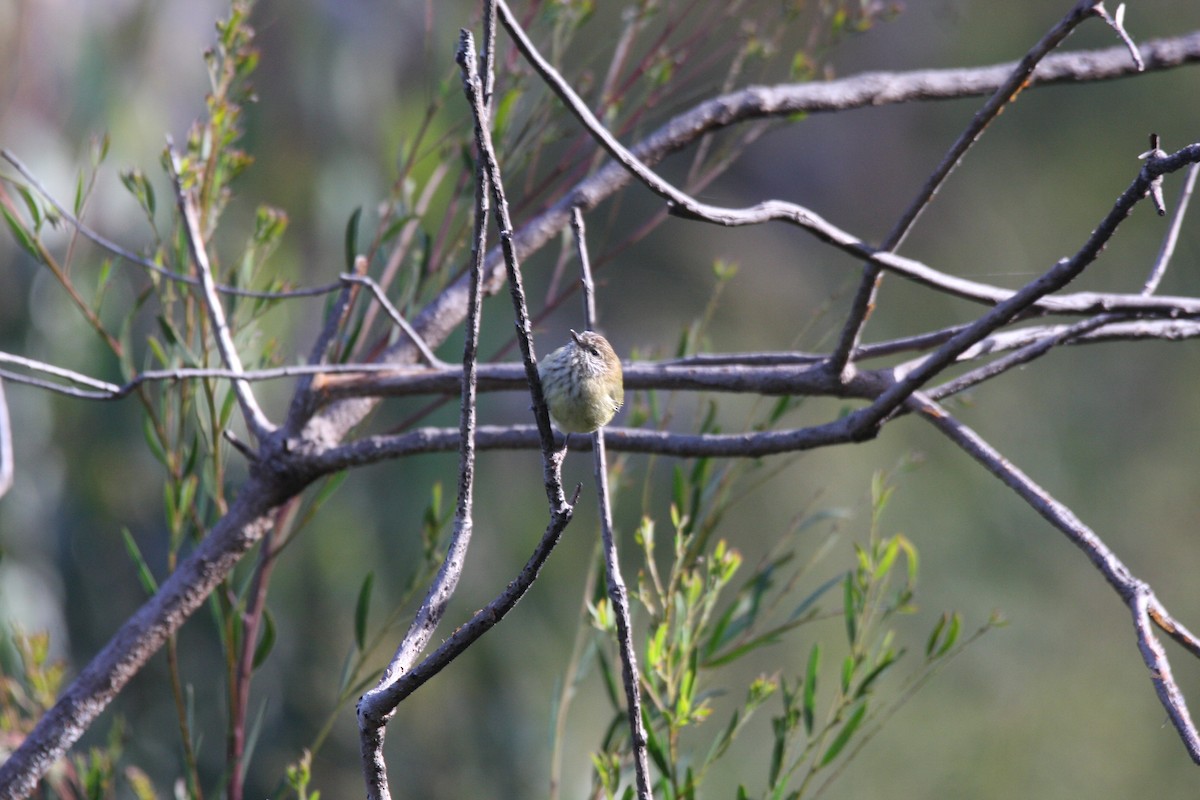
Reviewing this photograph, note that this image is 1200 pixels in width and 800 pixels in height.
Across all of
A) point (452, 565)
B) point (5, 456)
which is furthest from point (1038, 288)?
point (5, 456)

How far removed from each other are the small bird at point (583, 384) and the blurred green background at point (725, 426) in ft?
6.38

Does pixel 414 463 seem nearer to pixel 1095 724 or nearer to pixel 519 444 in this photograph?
pixel 519 444

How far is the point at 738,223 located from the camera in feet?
2.89

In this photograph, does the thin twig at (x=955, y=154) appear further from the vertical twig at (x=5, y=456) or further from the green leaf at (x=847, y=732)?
the vertical twig at (x=5, y=456)

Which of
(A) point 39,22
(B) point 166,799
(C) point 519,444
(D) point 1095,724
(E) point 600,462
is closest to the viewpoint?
(E) point 600,462

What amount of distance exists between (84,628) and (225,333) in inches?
86.3

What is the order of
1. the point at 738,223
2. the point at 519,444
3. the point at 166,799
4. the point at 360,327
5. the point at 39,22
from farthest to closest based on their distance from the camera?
the point at 39,22 → the point at 166,799 → the point at 360,327 → the point at 519,444 → the point at 738,223

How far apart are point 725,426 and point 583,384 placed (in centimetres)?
235

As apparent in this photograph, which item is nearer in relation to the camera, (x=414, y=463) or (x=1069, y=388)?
(x=414, y=463)

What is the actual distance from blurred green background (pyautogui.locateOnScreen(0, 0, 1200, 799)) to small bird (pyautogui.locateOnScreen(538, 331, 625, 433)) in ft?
6.38

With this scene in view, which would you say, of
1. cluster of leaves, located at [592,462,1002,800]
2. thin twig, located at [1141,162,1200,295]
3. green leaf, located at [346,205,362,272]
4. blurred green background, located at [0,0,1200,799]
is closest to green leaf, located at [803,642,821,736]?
cluster of leaves, located at [592,462,1002,800]

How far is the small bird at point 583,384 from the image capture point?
102 centimetres

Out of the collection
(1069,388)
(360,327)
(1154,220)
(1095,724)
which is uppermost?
(1154,220)

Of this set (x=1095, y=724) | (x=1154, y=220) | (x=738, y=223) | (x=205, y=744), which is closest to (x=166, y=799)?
(x=205, y=744)
